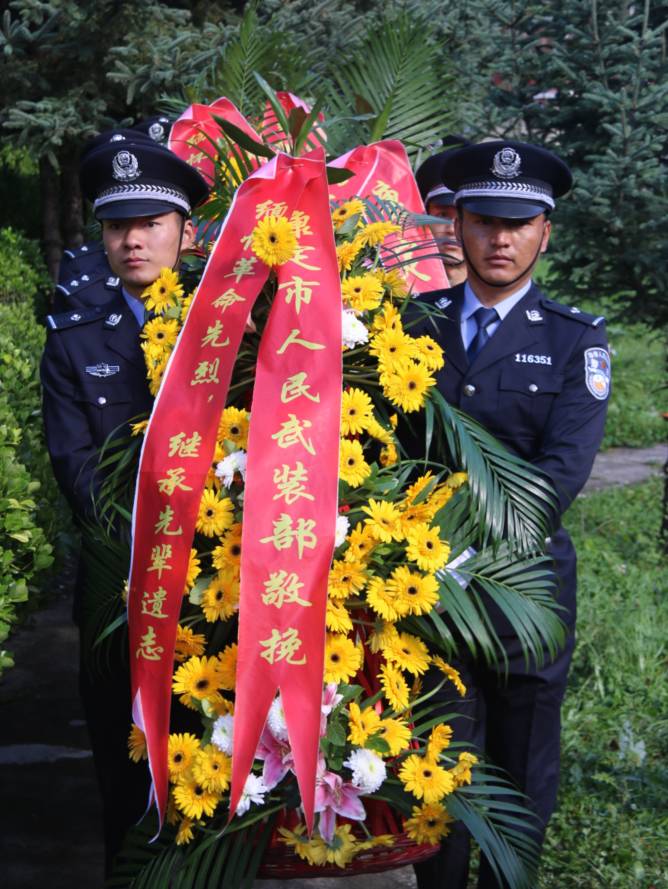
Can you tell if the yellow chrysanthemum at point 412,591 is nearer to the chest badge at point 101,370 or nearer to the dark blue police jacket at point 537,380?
the dark blue police jacket at point 537,380

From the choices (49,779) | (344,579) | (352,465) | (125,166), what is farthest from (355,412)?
(49,779)

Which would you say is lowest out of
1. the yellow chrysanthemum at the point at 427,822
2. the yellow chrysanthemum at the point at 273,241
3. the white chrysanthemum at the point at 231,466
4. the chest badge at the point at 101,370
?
the yellow chrysanthemum at the point at 427,822

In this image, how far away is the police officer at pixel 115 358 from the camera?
312 centimetres

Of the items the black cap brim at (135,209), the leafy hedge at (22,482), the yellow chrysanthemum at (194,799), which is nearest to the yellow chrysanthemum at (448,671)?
the yellow chrysanthemum at (194,799)

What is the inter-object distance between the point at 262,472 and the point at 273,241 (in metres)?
0.47

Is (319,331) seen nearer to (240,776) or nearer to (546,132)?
(240,776)

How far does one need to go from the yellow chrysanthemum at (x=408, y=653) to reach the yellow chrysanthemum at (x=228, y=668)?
11.8 inches

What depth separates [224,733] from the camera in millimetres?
2406

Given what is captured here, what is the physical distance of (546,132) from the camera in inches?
253

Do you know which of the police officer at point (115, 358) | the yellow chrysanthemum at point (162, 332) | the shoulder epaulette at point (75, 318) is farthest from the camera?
the shoulder epaulette at point (75, 318)

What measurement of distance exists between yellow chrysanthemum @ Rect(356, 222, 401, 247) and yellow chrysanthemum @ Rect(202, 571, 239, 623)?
81 cm

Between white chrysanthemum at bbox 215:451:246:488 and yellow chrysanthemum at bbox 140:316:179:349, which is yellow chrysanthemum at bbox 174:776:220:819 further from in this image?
yellow chrysanthemum at bbox 140:316:179:349

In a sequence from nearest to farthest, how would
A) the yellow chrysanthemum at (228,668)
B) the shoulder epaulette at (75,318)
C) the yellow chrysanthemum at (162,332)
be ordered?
1. the yellow chrysanthemum at (228,668)
2. the yellow chrysanthemum at (162,332)
3. the shoulder epaulette at (75,318)

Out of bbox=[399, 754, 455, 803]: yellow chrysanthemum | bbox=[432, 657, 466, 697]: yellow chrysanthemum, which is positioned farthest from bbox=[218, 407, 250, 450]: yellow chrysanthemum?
bbox=[399, 754, 455, 803]: yellow chrysanthemum
